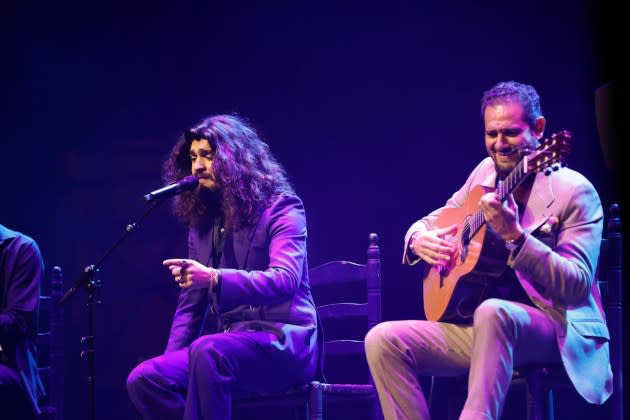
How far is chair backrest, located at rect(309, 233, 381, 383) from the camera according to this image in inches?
152

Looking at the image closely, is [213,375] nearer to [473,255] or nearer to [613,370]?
[473,255]

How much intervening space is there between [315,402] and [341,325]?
996 millimetres

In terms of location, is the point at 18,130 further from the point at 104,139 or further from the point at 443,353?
the point at 443,353

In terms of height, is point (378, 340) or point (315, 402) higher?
point (378, 340)

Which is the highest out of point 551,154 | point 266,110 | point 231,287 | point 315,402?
point 266,110

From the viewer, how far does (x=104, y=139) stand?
472cm

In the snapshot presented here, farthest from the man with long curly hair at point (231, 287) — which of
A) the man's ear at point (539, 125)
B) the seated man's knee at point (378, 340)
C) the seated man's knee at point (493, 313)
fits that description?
the man's ear at point (539, 125)

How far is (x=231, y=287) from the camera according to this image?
3264mm

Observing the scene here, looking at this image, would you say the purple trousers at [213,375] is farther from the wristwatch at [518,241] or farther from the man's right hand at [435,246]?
the wristwatch at [518,241]

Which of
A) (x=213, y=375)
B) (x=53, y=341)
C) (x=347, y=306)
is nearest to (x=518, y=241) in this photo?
(x=213, y=375)

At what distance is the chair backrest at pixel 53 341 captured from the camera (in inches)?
165

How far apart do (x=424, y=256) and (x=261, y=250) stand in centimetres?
71

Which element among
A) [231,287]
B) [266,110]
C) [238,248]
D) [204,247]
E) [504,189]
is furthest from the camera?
[266,110]

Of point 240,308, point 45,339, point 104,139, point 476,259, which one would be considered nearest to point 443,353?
point 476,259
